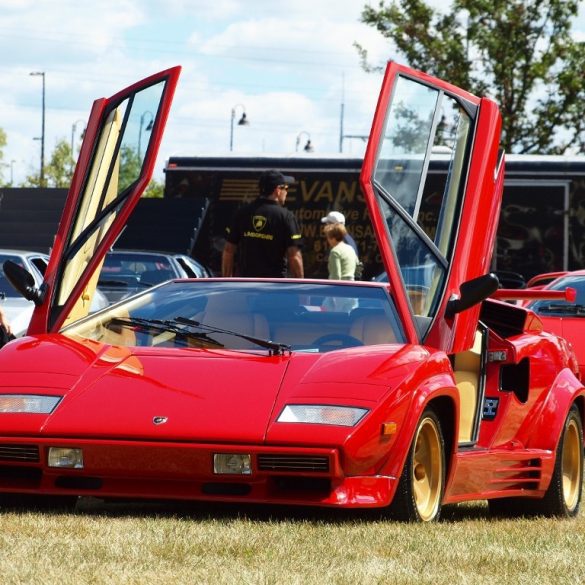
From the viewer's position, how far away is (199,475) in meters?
6.00

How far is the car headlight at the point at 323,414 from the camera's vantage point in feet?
19.8

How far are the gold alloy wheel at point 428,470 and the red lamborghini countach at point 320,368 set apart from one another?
0.4 inches

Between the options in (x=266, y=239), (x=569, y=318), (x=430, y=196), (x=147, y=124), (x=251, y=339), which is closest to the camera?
(x=251, y=339)

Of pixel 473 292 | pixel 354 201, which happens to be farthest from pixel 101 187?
pixel 354 201

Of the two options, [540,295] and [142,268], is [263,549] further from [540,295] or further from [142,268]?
[142,268]

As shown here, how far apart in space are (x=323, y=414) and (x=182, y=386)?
0.68 meters

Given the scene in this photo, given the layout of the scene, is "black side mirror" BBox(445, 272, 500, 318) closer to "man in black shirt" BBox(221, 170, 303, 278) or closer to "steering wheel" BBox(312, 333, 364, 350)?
"steering wheel" BBox(312, 333, 364, 350)

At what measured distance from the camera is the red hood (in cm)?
609

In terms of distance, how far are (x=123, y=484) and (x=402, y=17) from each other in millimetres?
33759

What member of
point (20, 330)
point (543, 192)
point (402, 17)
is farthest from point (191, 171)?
point (402, 17)

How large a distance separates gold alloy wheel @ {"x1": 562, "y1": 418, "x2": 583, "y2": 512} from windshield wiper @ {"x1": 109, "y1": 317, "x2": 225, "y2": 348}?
2.25 m

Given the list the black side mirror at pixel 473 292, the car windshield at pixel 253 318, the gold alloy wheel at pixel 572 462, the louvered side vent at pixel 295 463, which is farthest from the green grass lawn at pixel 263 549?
the gold alloy wheel at pixel 572 462

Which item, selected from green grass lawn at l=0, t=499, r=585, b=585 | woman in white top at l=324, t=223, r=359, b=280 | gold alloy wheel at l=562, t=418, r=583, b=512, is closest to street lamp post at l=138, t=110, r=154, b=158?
green grass lawn at l=0, t=499, r=585, b=585

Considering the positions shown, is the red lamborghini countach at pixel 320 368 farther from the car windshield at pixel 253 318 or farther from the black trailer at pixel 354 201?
the black trailer at pixel 354 201
